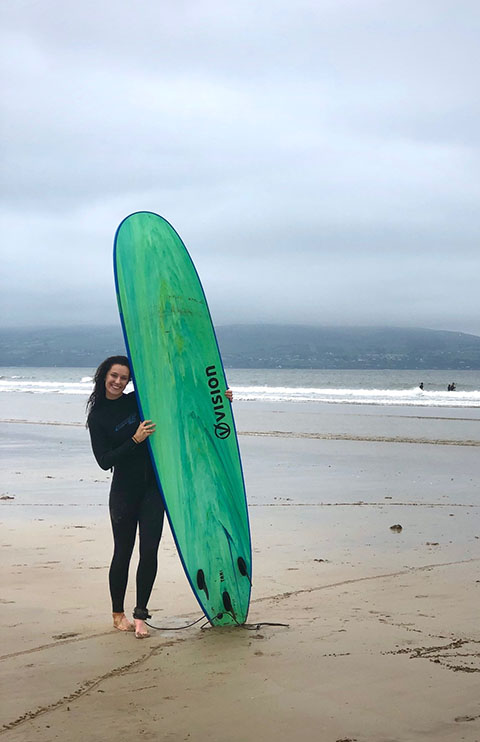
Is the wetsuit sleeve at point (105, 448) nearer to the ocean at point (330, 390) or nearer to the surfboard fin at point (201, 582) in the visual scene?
the surfboard fin at point (201, 582)

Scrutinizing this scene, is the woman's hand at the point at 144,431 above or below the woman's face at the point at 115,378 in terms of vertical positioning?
below

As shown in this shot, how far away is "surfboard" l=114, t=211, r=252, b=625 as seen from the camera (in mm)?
4125

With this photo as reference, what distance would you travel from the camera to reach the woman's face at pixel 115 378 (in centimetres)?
416

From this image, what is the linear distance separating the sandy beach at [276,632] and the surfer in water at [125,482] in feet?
0.77

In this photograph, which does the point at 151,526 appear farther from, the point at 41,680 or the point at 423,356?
the point at 423,356

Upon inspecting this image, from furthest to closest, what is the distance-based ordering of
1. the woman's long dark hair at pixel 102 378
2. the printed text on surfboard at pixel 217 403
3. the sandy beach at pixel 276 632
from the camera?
1. the printed text on surfboard at pixel 217 403
2. the woman's long dark hair at pixel 102 378
3. the sandy beach at pixel 276 632

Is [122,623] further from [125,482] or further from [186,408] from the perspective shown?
[186,408]

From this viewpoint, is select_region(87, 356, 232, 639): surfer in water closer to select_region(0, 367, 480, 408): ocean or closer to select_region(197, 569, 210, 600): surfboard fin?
select_region(197, 569, 210, 600): surfboard fin

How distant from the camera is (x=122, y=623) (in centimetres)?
411

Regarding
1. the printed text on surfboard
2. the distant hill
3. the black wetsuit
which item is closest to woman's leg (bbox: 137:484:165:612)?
the black wetsuit

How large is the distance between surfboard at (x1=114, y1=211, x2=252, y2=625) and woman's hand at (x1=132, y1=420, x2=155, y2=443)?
57 mm

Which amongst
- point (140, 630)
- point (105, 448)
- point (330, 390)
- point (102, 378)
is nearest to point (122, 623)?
point (140, 630)

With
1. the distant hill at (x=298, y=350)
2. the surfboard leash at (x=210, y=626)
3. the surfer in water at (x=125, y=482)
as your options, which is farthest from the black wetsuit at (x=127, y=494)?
the distant hill at (x=298, y=350)

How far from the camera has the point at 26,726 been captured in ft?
9.39
